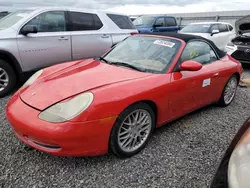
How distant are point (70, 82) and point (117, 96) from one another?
627 millimetres

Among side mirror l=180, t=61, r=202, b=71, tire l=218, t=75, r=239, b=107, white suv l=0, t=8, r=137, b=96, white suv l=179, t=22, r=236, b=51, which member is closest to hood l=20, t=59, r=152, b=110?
side mirror l=180, t=61, r=202, b=71

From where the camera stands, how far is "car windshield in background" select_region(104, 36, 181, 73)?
304 centimetres

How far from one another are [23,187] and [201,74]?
2568mm

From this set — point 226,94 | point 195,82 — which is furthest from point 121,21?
point 195,82

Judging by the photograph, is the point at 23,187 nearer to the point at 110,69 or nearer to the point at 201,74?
the point at 110,69

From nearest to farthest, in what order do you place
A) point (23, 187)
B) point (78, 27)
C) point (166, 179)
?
1. point (23, 187)
2. point (166, 179)
3. point (78, 27)

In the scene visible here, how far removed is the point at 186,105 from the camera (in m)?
3.25

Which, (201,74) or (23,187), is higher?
(201,74)

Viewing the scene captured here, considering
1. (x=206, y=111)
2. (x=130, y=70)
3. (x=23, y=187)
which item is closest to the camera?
(x=23, y=187)

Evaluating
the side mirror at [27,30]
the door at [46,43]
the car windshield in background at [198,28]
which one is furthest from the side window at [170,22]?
the side mirror at [27,30]

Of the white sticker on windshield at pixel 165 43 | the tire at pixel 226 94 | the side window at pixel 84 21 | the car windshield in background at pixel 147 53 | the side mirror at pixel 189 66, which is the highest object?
the side window at pixel 84 21

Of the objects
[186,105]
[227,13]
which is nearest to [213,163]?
[186,105]

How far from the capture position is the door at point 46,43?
443 cm

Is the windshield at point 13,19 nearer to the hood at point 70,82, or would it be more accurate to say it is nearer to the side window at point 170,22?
the hood at point 70,82
